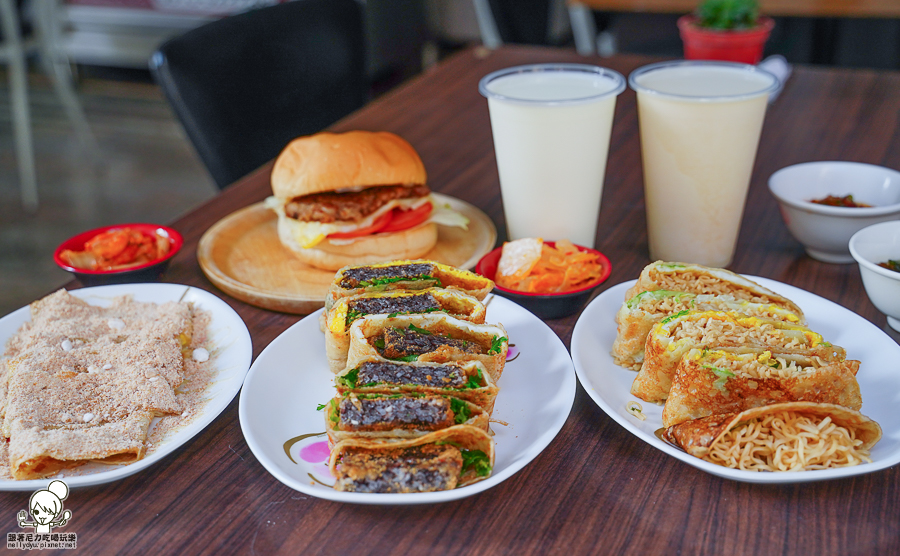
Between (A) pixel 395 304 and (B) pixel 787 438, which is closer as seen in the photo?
(B) pixel 787 438

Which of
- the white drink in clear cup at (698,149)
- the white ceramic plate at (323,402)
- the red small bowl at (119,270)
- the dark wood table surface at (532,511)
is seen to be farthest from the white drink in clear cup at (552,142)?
the red small bowl at (119,270)

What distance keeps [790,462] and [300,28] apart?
2548mm

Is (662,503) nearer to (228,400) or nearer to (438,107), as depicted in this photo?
(228,400)

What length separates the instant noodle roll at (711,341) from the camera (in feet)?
3.95

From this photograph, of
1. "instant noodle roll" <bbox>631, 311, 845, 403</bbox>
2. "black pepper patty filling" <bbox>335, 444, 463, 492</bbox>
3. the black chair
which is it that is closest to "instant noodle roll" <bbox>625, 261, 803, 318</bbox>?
"instant noodle roll" <bbox>631, 311, 845, 403</bbox>

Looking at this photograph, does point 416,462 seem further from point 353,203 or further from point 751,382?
point 353,203

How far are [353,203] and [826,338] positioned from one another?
4.17 feet

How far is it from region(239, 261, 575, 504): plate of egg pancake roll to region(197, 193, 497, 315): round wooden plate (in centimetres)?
29

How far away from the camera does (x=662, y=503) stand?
42.8 inches

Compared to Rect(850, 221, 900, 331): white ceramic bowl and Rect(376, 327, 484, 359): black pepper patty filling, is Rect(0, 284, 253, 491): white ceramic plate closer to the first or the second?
Rect(376, 327, 484, 359): black pepper patty filling

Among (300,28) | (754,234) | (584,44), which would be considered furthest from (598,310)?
(584,44)

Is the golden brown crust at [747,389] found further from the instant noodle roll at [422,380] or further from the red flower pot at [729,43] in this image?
the red flower pot at [729,43]

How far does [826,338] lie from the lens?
1428 mm

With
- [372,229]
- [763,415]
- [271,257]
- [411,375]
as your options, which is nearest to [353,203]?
[372,229]
